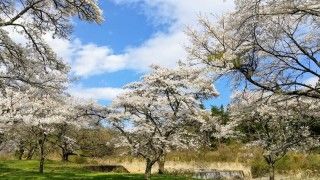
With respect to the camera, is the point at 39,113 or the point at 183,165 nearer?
the point at 39,113

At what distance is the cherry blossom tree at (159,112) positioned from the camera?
3391cm

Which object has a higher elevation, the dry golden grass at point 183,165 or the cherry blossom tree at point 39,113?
the cherry blossom tree at point 39,113

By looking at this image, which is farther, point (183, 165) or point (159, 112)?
point (183, 165)

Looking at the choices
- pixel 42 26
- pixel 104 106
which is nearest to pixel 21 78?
pixel 42 26

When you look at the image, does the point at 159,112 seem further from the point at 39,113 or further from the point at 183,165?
the point at 183,165

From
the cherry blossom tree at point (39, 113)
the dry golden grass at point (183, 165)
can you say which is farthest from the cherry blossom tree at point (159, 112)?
the dry golden grass at point (183, 165)

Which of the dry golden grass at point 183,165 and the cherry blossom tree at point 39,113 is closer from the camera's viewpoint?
the cherry blossom tree at point 39,113

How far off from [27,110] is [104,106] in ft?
19.4

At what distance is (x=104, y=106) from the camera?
3953 centimetres

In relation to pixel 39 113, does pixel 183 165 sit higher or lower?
lower

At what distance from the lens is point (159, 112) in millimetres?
36406

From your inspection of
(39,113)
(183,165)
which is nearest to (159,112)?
(39,113)

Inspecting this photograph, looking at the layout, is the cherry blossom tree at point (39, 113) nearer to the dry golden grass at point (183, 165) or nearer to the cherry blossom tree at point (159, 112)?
the cherry blossom tree at point (159, 112)

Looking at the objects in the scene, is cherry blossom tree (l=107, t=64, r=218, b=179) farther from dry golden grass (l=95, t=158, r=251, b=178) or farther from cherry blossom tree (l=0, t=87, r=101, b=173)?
dry golden grass (l=95, t=158, r=251, b=178)
